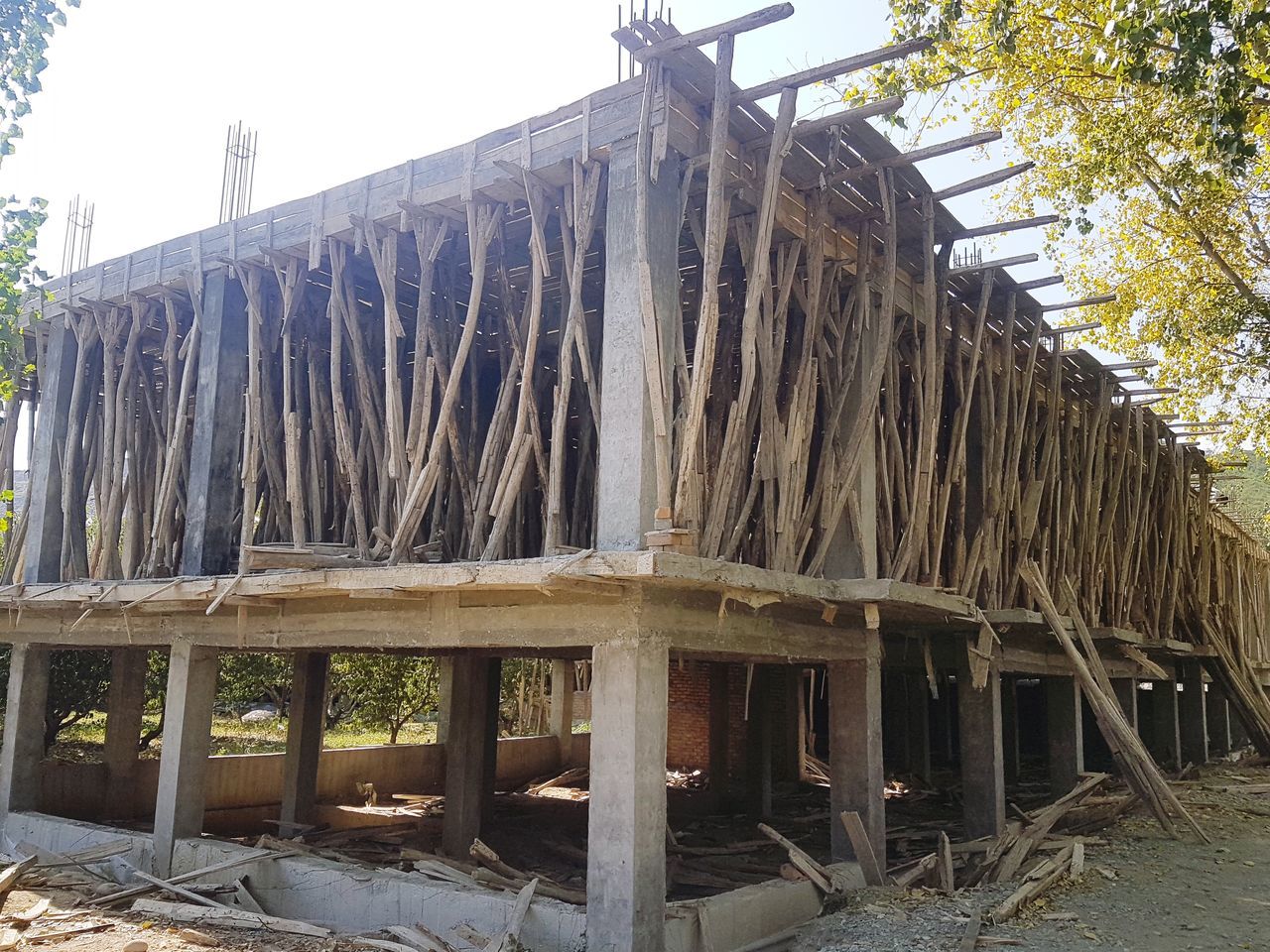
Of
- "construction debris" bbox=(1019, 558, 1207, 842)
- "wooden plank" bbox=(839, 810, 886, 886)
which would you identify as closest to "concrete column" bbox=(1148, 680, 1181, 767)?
"construction debris" bbox=(1019, 558, 1207, 842)

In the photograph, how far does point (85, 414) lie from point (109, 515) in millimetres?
1343

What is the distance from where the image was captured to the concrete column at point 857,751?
32.0 ft

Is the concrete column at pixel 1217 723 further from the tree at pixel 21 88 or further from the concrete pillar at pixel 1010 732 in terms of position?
the tree at pixel 21 88

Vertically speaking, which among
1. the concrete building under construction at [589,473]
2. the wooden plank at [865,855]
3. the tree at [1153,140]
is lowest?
the wooden plank at [865,855]

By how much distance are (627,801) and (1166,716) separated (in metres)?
16.8

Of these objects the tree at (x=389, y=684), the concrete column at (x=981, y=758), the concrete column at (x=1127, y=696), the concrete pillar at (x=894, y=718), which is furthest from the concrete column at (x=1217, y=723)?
the tree at (x=389, y=684)

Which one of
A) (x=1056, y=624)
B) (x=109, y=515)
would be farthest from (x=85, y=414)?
(x=1056, y=624)

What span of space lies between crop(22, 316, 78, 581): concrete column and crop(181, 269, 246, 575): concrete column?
253cm

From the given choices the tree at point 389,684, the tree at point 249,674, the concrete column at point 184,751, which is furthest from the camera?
the tree at point 249,674

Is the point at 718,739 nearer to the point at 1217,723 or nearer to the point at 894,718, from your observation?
the point at 894,718

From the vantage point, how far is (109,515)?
470 inches

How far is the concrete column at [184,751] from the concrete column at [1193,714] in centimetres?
1830

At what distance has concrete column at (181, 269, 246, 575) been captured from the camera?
10.6m

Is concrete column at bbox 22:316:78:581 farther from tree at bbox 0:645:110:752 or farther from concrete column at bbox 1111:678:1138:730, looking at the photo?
concrete column at bbox 1111:678:1138:730
